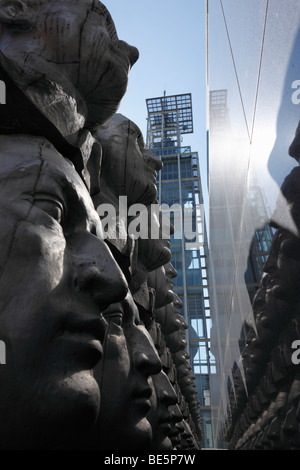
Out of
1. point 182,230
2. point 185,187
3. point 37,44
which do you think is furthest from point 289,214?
point 185,187

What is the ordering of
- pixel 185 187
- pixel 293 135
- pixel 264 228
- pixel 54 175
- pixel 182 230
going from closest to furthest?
1. pixel 54 175
2. pixel 293 135
3. pixel 264 228
4. pixel 182 230
5. pixel 185 187

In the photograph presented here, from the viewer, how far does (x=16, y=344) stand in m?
0.59

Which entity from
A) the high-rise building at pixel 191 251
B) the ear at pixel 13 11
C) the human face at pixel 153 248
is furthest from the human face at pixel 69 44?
the high-rise building at pixel 191 251

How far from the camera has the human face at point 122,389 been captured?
1.08m

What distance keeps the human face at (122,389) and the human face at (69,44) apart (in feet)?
2.66

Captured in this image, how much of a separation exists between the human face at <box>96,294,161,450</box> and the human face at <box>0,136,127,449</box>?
0.46m

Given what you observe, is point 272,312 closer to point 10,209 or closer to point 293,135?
point 293,135

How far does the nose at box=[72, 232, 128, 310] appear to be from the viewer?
0.76 meters

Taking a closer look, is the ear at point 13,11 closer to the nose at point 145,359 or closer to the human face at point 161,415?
the nose at point 145,359

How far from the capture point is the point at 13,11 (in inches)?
48.3

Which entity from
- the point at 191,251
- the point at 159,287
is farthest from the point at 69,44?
the point at 191,251

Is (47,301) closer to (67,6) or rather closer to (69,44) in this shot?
(69,44)

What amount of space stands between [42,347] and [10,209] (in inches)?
11.8

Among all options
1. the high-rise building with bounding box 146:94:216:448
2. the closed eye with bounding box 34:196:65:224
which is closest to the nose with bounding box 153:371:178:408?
the closed eye with bounding box 34:196:65:224
